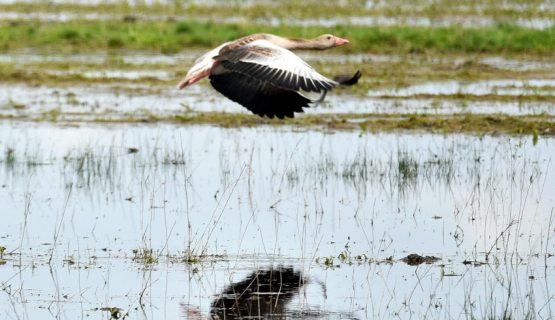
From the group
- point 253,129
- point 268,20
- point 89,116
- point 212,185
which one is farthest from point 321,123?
point 268,20

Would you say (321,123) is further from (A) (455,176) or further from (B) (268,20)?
(B) (268,20)

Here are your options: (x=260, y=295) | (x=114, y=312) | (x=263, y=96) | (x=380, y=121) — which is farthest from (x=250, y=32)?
(x=114, y=312)

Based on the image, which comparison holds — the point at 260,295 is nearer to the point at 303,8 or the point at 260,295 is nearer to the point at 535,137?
the point at 535,137

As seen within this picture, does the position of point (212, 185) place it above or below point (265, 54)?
below

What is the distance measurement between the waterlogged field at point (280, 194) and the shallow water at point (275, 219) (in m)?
0.03

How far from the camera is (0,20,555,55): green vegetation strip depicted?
82.1ft

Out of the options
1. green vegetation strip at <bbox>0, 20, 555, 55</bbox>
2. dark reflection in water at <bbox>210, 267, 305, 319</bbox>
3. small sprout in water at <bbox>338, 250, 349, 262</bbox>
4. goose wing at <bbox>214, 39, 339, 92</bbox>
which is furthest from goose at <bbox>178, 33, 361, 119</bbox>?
green vegetation strip at <bbox>0, 20, 555, 55</bbox>

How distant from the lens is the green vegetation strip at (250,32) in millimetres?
25031

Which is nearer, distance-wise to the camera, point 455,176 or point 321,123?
point 455,176

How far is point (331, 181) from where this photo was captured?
40.5 ft

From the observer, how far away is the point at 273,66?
30.6ft

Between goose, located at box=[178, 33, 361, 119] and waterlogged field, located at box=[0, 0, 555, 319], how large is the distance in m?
0.96

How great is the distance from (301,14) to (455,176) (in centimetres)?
2123

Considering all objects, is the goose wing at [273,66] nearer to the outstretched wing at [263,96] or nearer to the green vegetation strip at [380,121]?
the outstretched wing at [263,96]
